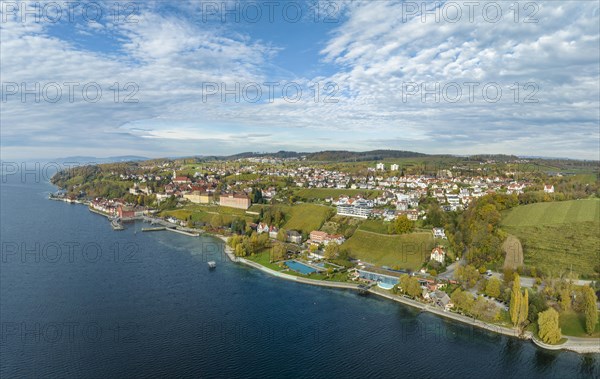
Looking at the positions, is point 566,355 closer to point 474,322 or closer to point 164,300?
point 474,322

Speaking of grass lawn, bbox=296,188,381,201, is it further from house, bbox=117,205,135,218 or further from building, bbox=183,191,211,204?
house, bbox=117,205,135,218

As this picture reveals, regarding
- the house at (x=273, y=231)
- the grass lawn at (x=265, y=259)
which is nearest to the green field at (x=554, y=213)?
the grass lawn at (x=265, y=259)

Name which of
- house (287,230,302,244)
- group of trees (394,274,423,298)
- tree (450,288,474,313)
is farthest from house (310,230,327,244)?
tree (450,288,474,313)

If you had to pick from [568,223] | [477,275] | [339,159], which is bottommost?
[477,275]

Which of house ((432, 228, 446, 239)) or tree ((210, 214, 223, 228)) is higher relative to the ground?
house ((432, 228, 446, 239))

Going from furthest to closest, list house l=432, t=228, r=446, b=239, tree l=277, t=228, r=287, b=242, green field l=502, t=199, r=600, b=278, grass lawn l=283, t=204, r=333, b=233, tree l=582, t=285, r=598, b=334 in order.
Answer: grass lawn l=283, t=204, r=333, b=233 → tree l=277, t=228, r=287, b=242 → house l=432, t=228, r=446, b=239 → green field l=502, t=199, r=600, b=278 → tree l=582, t=285, r=598, b=334

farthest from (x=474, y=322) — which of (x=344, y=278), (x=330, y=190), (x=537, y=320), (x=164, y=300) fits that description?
(x=330, y=190)
